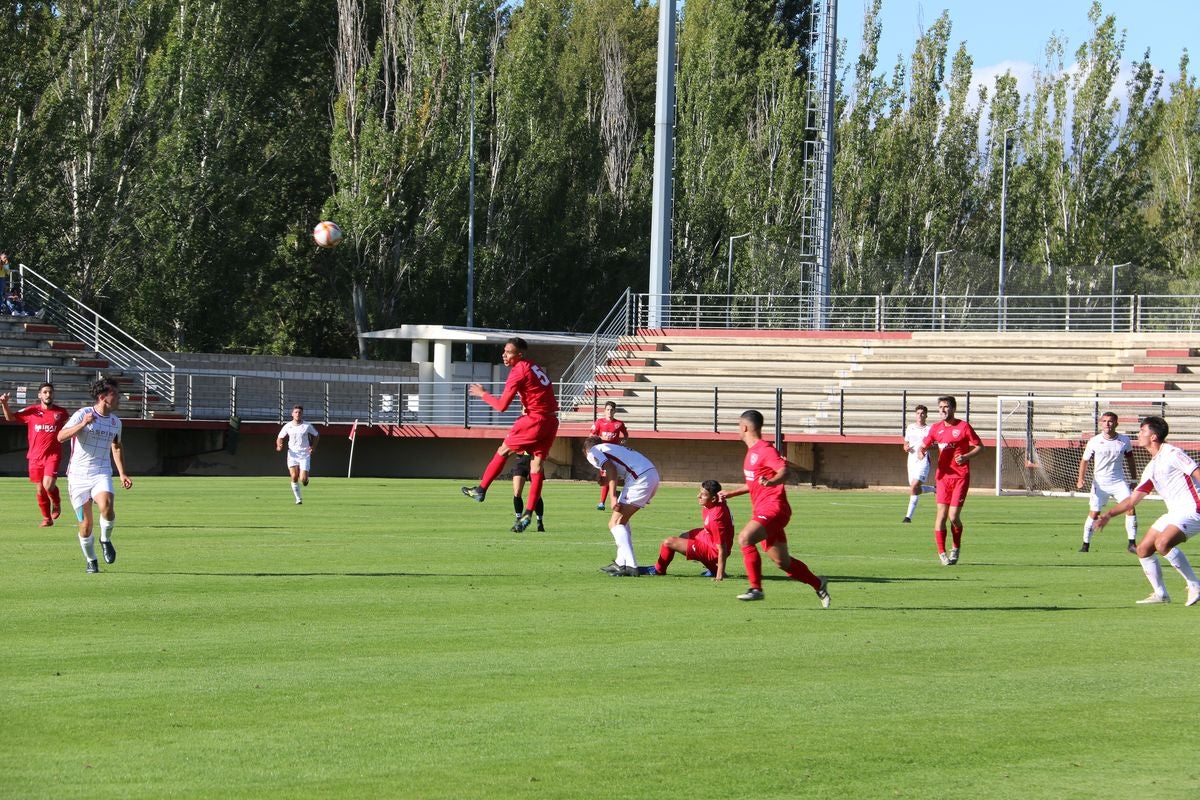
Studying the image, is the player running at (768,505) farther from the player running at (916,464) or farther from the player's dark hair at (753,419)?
the player running at (916,464)

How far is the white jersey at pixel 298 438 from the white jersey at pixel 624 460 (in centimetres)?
1304

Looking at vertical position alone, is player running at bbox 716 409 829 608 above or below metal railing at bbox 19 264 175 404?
below

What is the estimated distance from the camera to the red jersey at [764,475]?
12.9 m

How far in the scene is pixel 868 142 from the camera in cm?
6362

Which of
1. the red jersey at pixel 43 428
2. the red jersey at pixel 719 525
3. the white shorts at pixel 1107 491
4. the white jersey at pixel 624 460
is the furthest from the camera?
the white shorts at pixel 1107 491

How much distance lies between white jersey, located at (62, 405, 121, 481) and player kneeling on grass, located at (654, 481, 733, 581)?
560cm

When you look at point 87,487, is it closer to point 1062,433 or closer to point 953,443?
point 953,443

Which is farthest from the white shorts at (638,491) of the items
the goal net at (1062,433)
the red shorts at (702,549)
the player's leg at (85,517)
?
the goal net at (1062,433)

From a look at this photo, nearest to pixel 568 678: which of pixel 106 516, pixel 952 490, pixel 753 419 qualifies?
pixel 753 419

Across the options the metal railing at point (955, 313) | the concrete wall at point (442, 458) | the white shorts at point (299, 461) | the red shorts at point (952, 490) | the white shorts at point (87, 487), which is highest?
the metal railing at point (955, 313)

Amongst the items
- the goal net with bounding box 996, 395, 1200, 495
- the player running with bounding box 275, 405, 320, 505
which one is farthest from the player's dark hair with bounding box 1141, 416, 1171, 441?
the goal net with bounding box 996, 395, 1200, 495

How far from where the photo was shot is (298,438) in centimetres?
2806

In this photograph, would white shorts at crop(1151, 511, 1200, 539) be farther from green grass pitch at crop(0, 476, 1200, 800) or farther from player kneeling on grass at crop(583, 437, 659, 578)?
player kneeling on grass at crop(583, 437, 659, 578)

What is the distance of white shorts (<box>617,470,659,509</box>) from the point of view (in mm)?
15477
